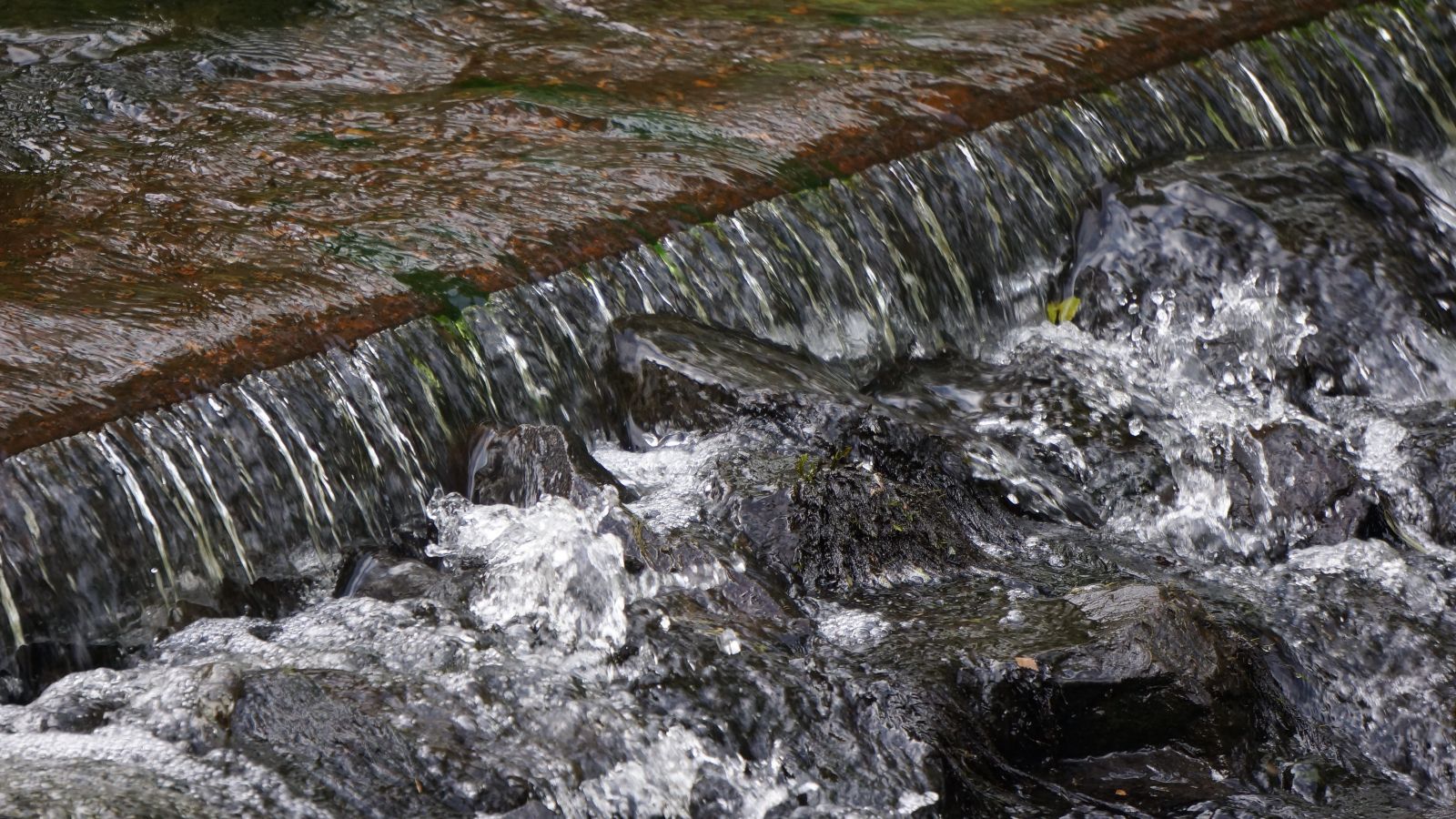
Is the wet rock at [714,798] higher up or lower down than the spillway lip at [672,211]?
lower down

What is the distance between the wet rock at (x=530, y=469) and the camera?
4512mm

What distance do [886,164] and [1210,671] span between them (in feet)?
9.60

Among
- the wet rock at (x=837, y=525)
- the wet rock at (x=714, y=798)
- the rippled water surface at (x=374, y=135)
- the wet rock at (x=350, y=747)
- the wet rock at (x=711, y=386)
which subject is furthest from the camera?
the wet rock at (x=711, y=386)

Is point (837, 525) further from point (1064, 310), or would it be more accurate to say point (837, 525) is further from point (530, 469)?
point (1064, 310)

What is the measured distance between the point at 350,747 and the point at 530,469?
4.27ft

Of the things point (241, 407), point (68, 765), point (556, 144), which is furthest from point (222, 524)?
point (556, 144)

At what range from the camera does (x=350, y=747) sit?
11.2ft

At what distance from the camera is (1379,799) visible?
3.80 m

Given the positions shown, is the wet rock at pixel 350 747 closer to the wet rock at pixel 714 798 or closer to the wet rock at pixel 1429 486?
the wet rock at pixel 714 798

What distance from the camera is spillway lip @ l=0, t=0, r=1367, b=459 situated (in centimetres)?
420

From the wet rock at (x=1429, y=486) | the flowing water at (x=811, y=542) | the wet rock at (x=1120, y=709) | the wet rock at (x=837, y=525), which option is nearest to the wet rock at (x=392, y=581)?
the flowing water at (x=811, y=542)

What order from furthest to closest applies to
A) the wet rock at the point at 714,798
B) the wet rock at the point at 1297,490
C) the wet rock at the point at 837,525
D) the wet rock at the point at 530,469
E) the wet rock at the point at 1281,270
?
1. the wet rock at the point at 1281,270
2. the wet rock at the point at 1297,490
3. the wet rock at the point at 530,469
4. the wet rock at the point at 837,525
5. the wet rock at the point at 714,798

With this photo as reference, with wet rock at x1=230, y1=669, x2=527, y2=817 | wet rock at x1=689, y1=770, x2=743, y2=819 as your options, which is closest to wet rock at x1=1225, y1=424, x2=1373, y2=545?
wet rock at x1=689, y1=770, x2=743, y2=819

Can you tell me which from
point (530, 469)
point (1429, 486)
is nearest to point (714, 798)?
point (530, 469)
